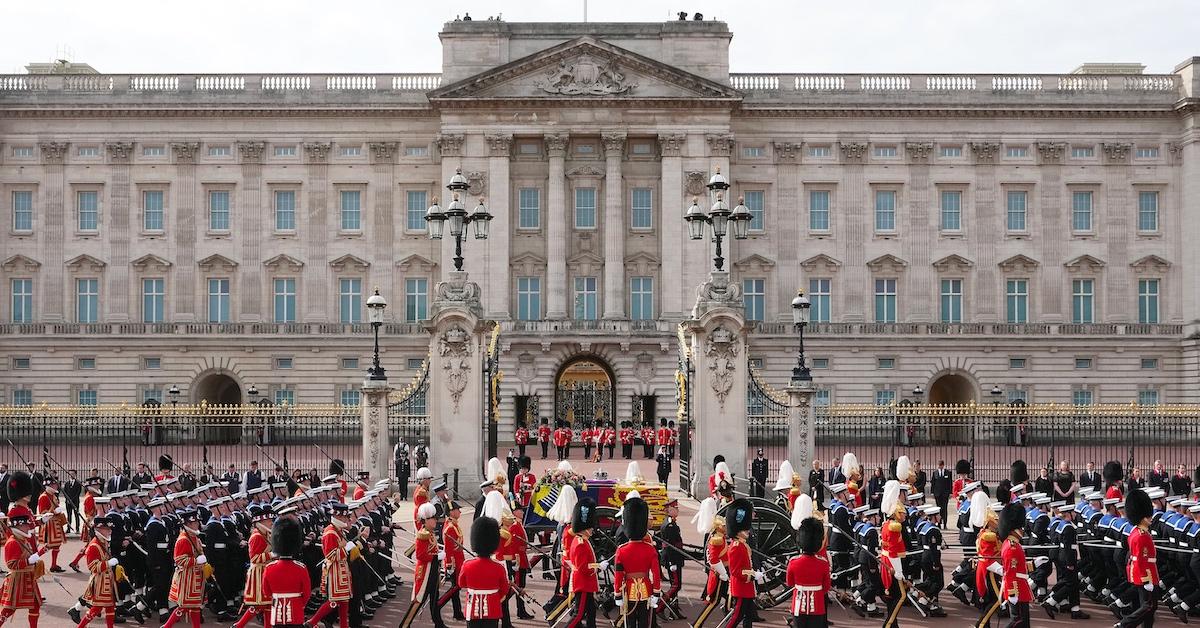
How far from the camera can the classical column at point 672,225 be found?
52656 millimetres

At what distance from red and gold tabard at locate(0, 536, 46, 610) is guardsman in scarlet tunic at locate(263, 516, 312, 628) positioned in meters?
3.89

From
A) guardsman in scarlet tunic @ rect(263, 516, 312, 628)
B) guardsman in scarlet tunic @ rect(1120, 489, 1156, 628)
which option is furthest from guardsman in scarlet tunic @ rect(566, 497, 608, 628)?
guardsman in scarlet tunic @ rect(1120, 489, 1156, 628)

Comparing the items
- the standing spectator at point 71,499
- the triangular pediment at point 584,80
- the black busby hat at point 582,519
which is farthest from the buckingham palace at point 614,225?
the black busby hat at point 582,519

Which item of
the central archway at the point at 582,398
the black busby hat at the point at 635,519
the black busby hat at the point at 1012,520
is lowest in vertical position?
the central archway at the point at 582,398

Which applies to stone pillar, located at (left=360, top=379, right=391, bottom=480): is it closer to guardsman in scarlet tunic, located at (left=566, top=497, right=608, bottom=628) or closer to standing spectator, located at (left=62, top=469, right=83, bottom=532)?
standing spectator, located at (left=62, top=469, right=83, bottom=532)

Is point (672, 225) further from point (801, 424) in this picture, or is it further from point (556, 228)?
point (801, 424)

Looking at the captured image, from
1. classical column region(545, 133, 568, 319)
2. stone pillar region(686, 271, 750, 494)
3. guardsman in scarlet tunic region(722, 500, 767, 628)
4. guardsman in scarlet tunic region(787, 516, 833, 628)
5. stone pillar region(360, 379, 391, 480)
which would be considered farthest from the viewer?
classical column region(545, 133, 568, 319)

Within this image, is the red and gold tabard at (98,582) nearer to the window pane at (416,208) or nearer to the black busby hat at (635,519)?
the black busby hat at (635,519)

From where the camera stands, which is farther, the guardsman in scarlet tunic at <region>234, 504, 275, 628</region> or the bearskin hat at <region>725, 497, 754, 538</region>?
the bearskin hat at <region>725, 497, 754, 538</region>

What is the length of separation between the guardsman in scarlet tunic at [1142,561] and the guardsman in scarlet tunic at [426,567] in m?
8.52

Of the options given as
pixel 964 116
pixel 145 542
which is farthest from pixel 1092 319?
pixel 145 542

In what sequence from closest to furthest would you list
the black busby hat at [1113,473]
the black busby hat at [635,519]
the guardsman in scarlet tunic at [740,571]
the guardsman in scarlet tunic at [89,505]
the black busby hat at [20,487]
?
the black busby hat at [635,519] → the guardsman in scarlet tunic at [740,571] → the black busby hat at [20,487] → the guardsman in scarlet tunic at [89,505] → the black busby hat at [1113,473]

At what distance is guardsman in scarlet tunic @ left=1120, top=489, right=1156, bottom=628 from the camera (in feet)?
48.7

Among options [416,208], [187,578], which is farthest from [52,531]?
[416,208]
